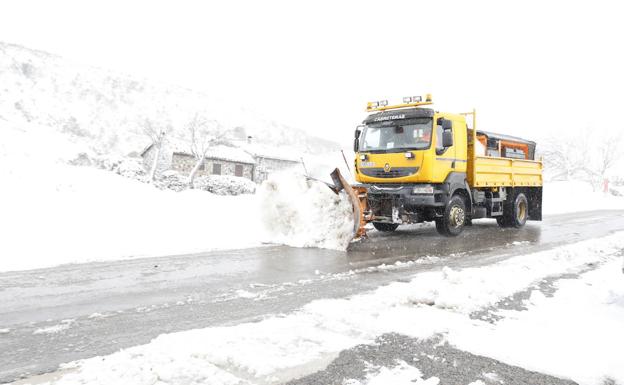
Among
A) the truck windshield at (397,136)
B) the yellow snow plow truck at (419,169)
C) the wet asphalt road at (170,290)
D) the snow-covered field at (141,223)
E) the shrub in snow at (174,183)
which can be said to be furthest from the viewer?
the shrub in snow at (174,183)

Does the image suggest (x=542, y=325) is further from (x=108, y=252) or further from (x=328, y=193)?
(x=108, y=252)

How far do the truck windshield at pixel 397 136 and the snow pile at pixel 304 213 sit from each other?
6.93 feet

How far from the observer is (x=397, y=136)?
33.4 feet

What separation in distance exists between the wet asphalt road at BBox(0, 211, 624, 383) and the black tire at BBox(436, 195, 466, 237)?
1.45 metres

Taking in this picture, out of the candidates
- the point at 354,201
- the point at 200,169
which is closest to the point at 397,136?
the point at 354,201

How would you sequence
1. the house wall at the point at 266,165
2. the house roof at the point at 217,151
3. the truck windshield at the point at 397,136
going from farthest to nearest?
the house wall at the point at 266,165 → the house roof at the point at 217,151 → the truck windshield at the point at 397,136

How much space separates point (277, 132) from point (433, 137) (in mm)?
115012

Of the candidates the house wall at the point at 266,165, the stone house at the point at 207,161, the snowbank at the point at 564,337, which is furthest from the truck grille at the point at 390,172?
the house wall at the point at 266,165

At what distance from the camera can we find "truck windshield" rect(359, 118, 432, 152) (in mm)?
9805

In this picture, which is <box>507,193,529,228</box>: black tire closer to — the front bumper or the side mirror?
the front bumper

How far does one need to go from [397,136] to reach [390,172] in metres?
0.85

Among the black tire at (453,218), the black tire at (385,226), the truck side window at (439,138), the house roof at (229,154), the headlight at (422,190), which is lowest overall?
the black tire at (385,226)

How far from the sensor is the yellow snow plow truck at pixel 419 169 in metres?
9.70

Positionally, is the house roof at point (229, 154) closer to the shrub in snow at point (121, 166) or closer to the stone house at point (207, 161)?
the stone house at point (207, 161)
